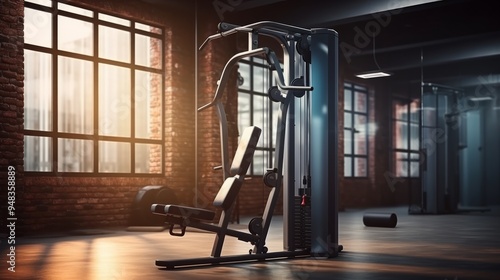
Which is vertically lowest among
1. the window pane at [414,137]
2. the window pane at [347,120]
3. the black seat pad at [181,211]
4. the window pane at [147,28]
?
the black seat pad at [181,211]

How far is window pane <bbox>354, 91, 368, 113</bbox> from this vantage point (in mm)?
17922

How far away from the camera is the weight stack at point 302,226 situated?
6352 millimetres

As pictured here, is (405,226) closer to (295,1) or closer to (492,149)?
(295,1)

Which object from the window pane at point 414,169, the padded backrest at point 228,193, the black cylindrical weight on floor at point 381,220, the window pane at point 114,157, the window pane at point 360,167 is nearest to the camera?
the padded backrest at point 228,193

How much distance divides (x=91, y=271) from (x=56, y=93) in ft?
15.7

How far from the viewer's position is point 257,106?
44.2 feet

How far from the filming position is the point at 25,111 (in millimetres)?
8906

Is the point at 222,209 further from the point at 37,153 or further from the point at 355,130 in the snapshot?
the point at 355,130

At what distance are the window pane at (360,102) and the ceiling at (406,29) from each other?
3.93 ft

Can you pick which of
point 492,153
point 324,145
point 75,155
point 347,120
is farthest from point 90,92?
point 492,153

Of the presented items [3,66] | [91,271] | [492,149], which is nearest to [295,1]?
[3,66]

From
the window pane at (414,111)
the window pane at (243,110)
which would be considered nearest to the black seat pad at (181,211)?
the window pane at (243,110)

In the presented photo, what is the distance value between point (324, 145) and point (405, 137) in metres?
14.1

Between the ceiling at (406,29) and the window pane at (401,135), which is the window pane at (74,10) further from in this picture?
the window pane at (401,135)
